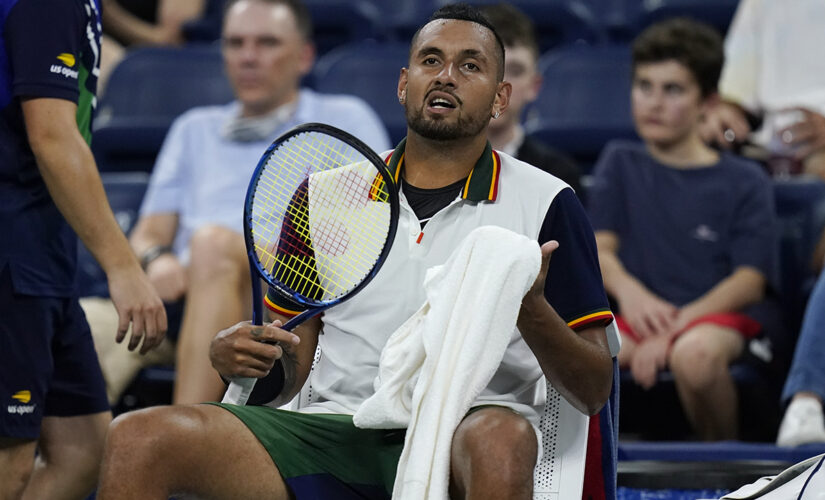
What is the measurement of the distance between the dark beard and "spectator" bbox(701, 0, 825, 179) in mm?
1952

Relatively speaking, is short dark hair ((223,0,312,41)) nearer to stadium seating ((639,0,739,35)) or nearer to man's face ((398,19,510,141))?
stadium seating ((639,0,739,35))

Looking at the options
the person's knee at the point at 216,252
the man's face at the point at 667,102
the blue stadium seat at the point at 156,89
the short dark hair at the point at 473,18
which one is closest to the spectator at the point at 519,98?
the man's face at the point at 667,102

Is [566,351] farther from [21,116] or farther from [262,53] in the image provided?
[262,53]

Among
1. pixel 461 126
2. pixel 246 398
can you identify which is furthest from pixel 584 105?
pixel 246 398

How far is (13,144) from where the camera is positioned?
2281 millimetres

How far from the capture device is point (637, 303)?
3.47 meters

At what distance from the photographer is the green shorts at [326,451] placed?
1.98m

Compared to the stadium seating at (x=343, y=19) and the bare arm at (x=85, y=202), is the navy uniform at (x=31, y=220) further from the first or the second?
the stadium seating at (x=343, y=19)

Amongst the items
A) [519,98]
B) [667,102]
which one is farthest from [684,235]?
[519,98]

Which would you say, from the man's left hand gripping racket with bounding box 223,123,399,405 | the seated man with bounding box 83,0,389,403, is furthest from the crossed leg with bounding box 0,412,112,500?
the seated man with bounding box 83,0,389,403

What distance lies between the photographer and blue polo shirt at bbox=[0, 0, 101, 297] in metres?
2.22

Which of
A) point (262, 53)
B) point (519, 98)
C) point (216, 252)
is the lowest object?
point (216, 252)

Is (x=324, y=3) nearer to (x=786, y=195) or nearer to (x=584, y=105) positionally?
(x=584, y=105)

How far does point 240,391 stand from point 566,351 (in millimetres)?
557
